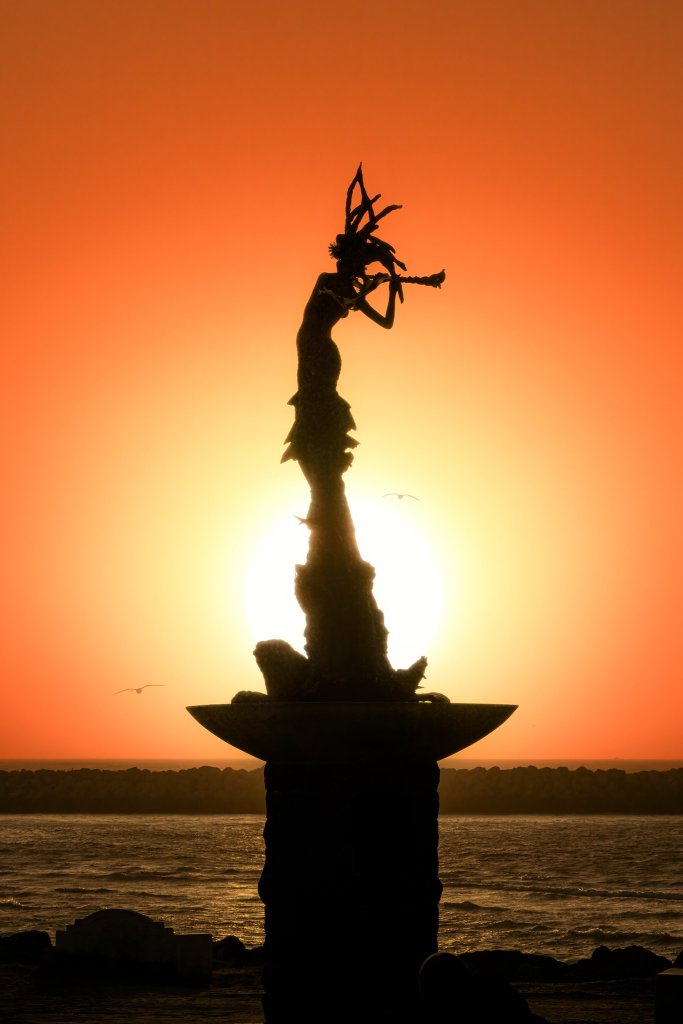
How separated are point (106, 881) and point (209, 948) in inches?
1206

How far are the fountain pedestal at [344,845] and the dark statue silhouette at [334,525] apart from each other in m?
0.40

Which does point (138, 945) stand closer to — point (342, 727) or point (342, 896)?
point (342, 896)

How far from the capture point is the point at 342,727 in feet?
29.7

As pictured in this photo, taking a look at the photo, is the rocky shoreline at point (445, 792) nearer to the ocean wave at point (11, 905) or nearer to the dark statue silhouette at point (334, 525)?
the ocean wave at point (11, 905)

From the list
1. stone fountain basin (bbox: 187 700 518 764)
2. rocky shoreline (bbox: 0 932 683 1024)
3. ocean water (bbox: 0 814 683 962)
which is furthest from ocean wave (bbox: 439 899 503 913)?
stone fountain basin (bbox: 187 700 518 764)

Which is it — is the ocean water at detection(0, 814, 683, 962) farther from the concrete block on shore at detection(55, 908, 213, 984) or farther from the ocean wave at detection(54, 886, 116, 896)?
the concrete block on shore at detection(55, 908, 213, 984)

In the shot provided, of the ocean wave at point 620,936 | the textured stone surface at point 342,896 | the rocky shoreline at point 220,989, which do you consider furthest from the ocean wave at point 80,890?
the textured stone surface at point 342,896

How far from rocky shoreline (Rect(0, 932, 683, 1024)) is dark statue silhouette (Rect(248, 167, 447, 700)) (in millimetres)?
3983

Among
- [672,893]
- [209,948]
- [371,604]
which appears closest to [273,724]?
[371,604]

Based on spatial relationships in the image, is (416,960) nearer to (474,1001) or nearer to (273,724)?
(474,1001)

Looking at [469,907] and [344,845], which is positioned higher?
[344,845]

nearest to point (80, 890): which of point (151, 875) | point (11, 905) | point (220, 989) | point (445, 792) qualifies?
point (11, 905)

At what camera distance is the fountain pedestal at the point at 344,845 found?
910cm

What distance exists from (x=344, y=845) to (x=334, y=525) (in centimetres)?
210
